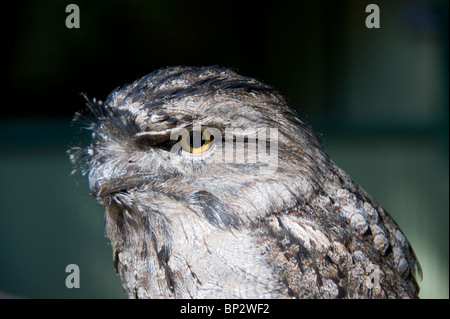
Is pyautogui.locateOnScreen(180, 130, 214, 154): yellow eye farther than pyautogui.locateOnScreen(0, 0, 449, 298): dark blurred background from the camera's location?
No

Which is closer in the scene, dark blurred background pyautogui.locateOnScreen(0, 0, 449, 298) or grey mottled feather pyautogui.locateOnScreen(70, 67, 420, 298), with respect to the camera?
grey mottled feather pyautogui.locateOnScreen(70, 67, 420, 298)

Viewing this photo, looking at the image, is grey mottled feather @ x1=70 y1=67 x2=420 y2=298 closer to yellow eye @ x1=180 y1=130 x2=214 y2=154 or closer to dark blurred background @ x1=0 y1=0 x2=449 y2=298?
yellow eye @ x1=180 y1=130 x2=214 y2=154

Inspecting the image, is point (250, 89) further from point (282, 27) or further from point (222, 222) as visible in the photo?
point (282, 27)

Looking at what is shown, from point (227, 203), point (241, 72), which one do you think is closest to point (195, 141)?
point (227, 203)

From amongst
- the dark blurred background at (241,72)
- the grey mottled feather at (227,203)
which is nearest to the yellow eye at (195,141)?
the grey mottled feather at (227,203)

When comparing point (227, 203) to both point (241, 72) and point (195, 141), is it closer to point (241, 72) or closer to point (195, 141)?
Answer: point (195, 141)

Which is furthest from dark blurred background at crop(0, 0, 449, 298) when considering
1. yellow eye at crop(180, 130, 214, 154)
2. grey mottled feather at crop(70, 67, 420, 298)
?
yellow eye at crop(180, 130, 214, 154)
